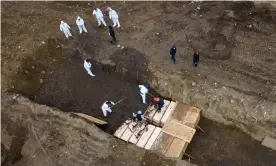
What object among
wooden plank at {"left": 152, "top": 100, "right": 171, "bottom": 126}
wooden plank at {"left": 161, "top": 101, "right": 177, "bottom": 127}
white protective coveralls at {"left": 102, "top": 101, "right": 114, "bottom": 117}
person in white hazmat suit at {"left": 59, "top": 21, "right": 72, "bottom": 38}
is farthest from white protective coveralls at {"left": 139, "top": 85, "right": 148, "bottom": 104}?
person in white hazmat suit at {"left": 59, "top": 21, "right": 72, "bottom": 38}

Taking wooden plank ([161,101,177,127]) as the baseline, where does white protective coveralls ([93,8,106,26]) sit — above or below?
above

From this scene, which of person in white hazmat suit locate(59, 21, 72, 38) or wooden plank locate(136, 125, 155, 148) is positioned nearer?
wooden plank locate(136, 125, 155, 148)

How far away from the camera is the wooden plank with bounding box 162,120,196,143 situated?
12.6 m

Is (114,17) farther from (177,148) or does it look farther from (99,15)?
(177,148)

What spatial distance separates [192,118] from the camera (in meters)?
13.1

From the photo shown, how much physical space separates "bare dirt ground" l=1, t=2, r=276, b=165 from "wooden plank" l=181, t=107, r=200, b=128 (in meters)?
0.46

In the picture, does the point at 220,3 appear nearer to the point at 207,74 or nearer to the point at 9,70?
the point at 207,74

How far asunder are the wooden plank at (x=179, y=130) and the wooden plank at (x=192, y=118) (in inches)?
8.0

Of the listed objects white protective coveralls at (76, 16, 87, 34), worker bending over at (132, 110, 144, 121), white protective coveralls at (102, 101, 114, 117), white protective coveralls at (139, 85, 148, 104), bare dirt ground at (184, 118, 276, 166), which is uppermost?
white protective coveralls at (76, 16, 87, 34)

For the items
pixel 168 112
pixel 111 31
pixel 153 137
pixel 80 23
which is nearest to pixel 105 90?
pixel 111 31

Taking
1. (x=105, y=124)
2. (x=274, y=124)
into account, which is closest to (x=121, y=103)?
(x=105, y=124)

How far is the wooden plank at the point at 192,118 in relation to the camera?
13.0 m

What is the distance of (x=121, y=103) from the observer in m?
14.1

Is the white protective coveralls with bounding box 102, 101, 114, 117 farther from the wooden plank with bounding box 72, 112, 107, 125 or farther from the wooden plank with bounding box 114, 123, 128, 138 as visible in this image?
the wooden plank with bounding box 114, 123, 128, 138
